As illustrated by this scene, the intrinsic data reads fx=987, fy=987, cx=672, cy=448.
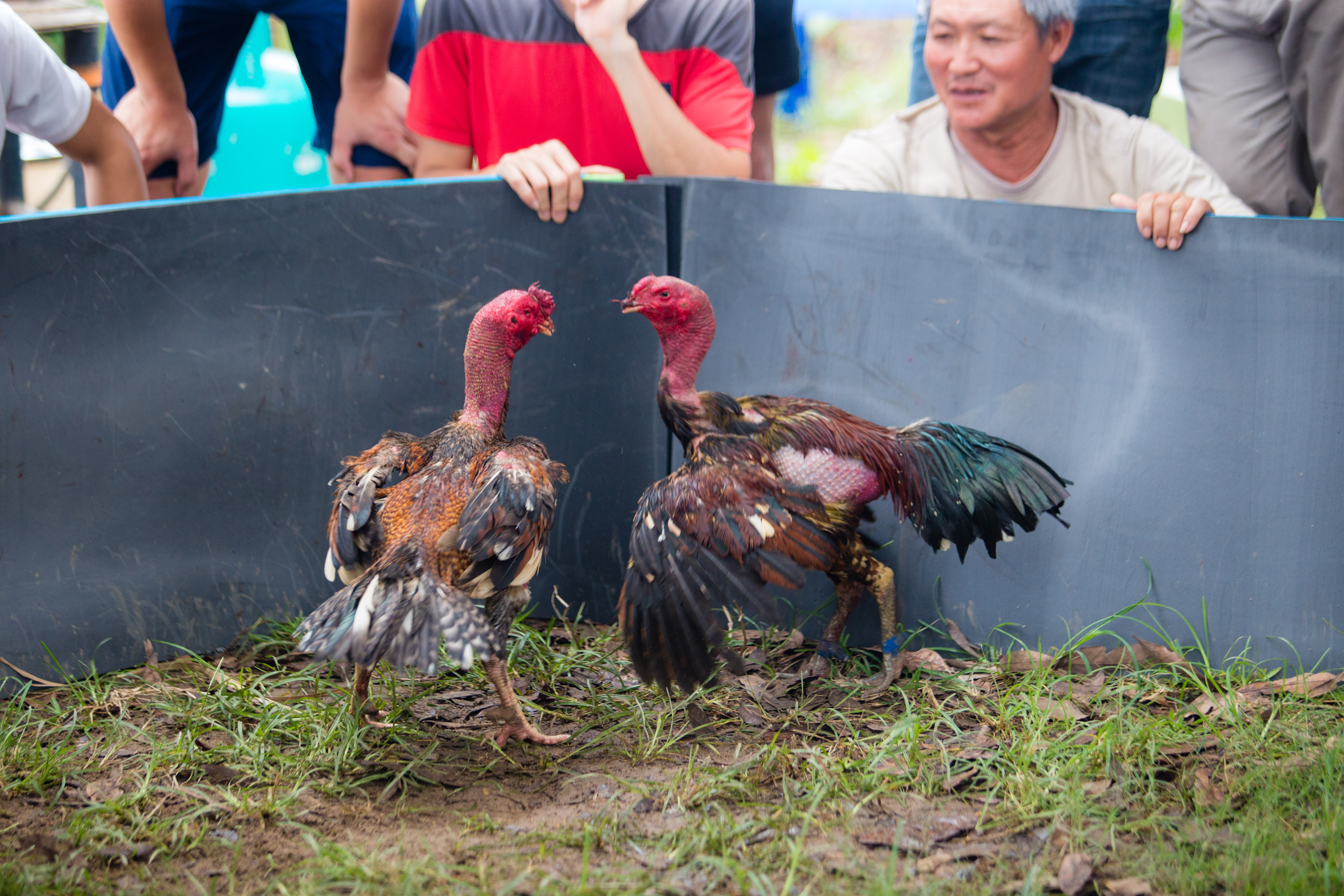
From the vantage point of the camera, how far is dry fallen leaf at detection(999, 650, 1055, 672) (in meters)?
3.09

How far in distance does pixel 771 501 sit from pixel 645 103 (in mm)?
1754

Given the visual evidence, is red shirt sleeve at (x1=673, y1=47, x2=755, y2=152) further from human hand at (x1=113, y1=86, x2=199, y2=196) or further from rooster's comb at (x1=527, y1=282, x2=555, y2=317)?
human hand at (x1=113, y1=86, x2=199, y2=196)

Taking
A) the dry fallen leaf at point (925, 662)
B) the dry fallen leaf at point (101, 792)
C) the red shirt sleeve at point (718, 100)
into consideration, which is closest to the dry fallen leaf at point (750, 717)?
the dry fallen leaf at point (925, 662)

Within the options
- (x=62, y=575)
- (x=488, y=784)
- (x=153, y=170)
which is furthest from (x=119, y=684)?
(x=153, y=170)

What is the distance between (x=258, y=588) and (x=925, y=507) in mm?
2196

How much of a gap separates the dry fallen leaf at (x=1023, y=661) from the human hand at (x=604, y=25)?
252cm

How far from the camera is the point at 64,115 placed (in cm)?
324

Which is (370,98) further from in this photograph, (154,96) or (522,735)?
(522,735)

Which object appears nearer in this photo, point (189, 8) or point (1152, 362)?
point (1152, 362)

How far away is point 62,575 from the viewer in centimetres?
300

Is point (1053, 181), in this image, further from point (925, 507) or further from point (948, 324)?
point (925, 507)

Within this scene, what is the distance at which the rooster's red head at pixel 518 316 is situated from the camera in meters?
2.82

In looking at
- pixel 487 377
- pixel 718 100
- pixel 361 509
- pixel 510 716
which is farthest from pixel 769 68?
pixel 510 716

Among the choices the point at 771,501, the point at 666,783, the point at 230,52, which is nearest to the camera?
the point at 666,783
